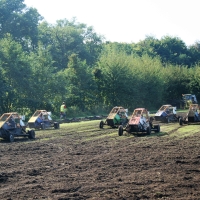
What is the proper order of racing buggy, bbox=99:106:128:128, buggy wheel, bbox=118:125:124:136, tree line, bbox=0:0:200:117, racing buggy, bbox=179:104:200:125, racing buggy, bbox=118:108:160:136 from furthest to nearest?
tree line, bbox=0:0:200:117
racing buggy, bbox=179:104:200:125
racing buggy, bbox=99:106:128:128
buggy wheel, bbox=118:125:124:136
racing buggy, bbox=118:108:160:136

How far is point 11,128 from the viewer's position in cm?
2320

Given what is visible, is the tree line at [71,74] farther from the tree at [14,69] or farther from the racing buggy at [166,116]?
the racing buggy at [166,116]

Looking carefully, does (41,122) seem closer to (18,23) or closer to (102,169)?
(102,169)

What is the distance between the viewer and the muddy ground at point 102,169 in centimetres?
1032

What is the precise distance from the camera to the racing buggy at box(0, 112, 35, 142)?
22.8m

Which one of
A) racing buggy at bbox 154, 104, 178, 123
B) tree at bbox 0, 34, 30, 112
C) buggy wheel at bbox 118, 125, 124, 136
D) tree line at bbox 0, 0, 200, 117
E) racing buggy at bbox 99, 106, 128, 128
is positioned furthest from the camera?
tree line at bbox 0, 0, 200, 117

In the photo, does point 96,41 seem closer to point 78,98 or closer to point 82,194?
point 78,98

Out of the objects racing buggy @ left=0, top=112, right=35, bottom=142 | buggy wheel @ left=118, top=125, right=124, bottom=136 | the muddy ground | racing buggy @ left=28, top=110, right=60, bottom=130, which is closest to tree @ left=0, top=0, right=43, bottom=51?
racing buggy @ left=28, top=110, right=60, bottom=130

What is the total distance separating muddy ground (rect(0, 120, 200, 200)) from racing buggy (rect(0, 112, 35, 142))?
27.1 inches

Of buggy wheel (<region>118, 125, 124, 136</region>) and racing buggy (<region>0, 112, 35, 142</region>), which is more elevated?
racing buggy (<region>0, 112, 35, 142</region>)

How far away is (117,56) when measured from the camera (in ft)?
189

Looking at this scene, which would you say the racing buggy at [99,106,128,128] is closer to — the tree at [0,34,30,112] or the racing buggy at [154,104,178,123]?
the racing buggy at [154,104,178,123]

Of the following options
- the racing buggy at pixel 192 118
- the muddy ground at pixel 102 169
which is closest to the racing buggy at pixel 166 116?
the racing buggy at pixel 192 118

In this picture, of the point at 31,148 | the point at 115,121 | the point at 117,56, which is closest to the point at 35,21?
the point at 117,56
